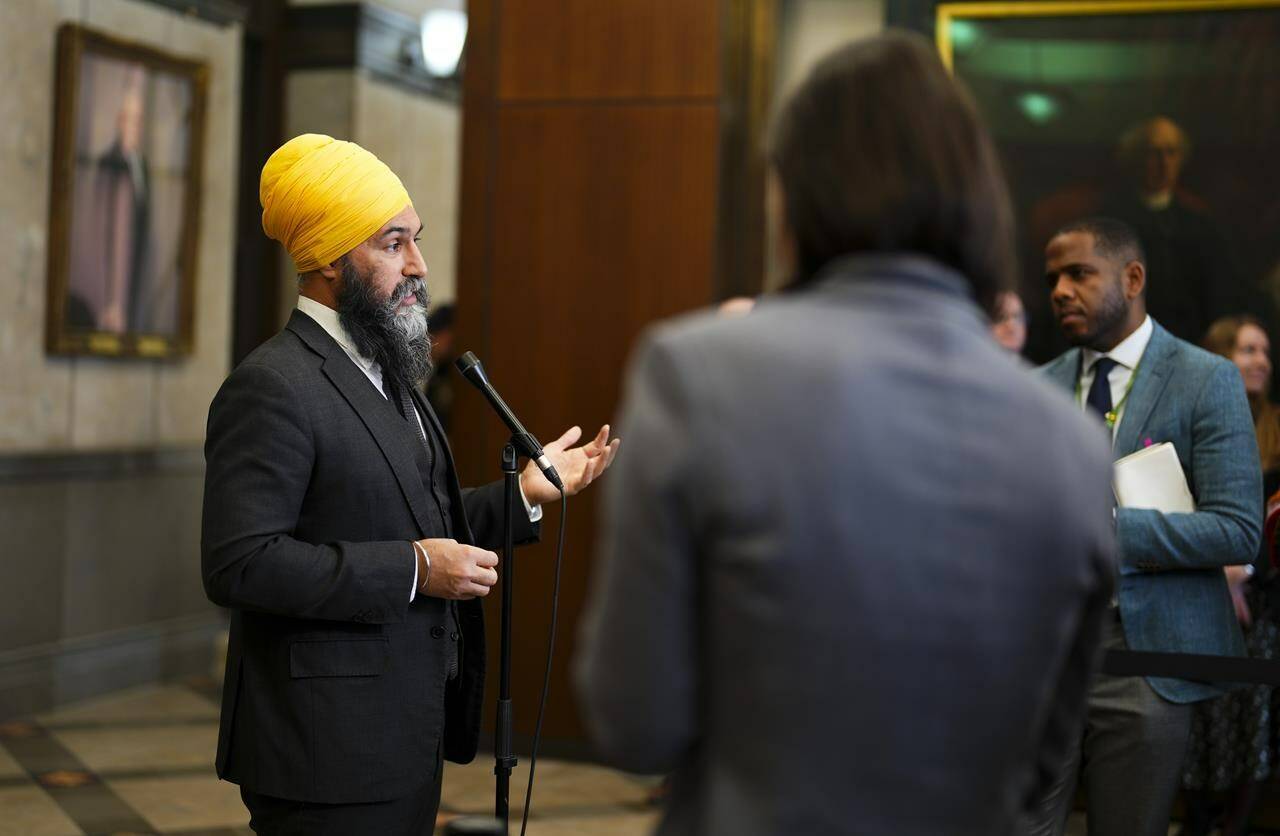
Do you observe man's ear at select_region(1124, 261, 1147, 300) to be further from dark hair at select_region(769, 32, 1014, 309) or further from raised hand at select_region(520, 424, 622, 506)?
dark hair at select_region(769, 32, 1014, 309)

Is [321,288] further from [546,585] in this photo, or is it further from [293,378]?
[546,585]

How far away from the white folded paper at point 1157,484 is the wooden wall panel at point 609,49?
2.59 metres

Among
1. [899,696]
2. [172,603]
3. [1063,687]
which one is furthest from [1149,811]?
[172,603]

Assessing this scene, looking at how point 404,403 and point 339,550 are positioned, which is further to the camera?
point 404,403

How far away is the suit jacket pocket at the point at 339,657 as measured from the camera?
7.07 ft

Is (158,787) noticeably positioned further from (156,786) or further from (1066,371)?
(1066,371)

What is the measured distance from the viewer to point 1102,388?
316 cm

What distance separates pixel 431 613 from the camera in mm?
2293

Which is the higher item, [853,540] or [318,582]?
[853,540]

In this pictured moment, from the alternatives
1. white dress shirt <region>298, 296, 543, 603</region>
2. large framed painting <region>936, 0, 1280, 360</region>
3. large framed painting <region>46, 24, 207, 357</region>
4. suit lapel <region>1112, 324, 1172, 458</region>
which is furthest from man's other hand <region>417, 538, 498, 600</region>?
large framed painting <region>46, 24, 207, 357</region>

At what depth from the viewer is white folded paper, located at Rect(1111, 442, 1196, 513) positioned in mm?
2945

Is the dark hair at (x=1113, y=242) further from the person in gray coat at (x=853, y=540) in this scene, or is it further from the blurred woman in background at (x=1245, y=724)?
the person in gray coat at (x=853, y=540)

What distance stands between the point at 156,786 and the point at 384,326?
3.17 meters

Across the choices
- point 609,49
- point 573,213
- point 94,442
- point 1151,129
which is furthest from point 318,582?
point 94,442
